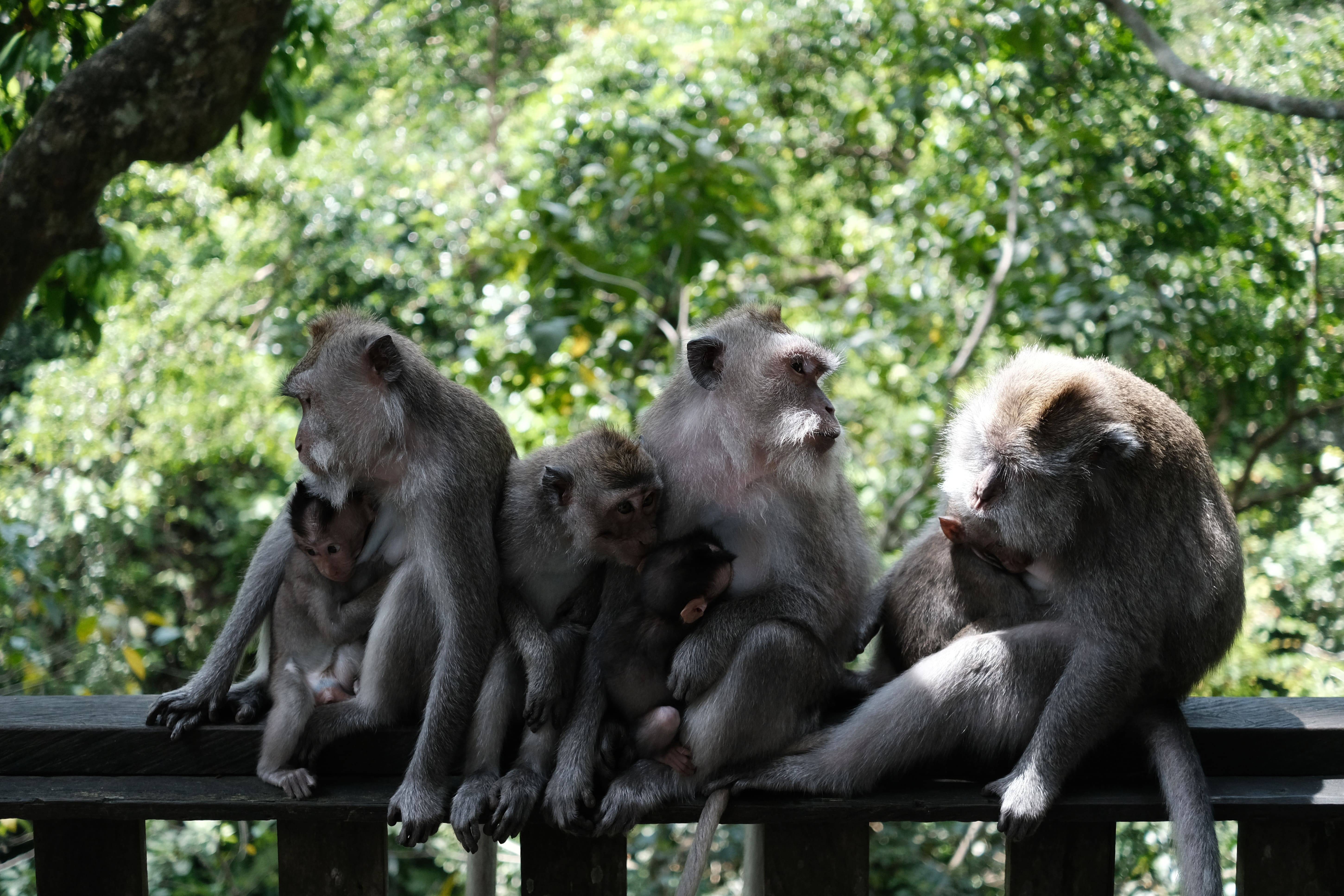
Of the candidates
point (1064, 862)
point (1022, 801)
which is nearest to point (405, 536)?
point (1022, 801)

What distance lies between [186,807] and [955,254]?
14.1 feet

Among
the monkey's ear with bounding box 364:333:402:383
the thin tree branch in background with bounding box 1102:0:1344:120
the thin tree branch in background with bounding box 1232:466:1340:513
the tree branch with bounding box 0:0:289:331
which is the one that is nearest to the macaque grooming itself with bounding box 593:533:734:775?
the monkey's ear with bounding box 364:333:402:383

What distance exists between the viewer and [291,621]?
253 cm

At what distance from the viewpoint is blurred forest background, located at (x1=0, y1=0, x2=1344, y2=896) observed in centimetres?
486

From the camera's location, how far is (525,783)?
2.13 m

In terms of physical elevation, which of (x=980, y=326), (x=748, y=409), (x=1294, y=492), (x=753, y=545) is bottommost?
(x=1294, y=492)

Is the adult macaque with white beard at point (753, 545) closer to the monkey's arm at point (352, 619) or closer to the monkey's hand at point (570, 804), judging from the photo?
the monkey's hand at point (570, 804)

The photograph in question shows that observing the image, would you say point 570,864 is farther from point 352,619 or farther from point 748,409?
point 748,409

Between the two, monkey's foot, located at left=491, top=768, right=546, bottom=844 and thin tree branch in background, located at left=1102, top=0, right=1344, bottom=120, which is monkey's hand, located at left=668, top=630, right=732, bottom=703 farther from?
thin tree branch in background, located at left=1102, top=0, right=1344, bottom=120

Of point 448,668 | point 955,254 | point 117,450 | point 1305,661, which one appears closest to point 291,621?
point 448,668

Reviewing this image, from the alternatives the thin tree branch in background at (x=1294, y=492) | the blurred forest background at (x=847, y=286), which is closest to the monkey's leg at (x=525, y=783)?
the blurred forest background at (x=847, y=286)

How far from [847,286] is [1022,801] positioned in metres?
6.42

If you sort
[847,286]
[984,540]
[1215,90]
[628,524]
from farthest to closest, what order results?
[847,286]
[1215,90]
[628,524]
[984,540]

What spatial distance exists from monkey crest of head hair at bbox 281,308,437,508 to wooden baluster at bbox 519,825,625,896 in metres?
0.78
